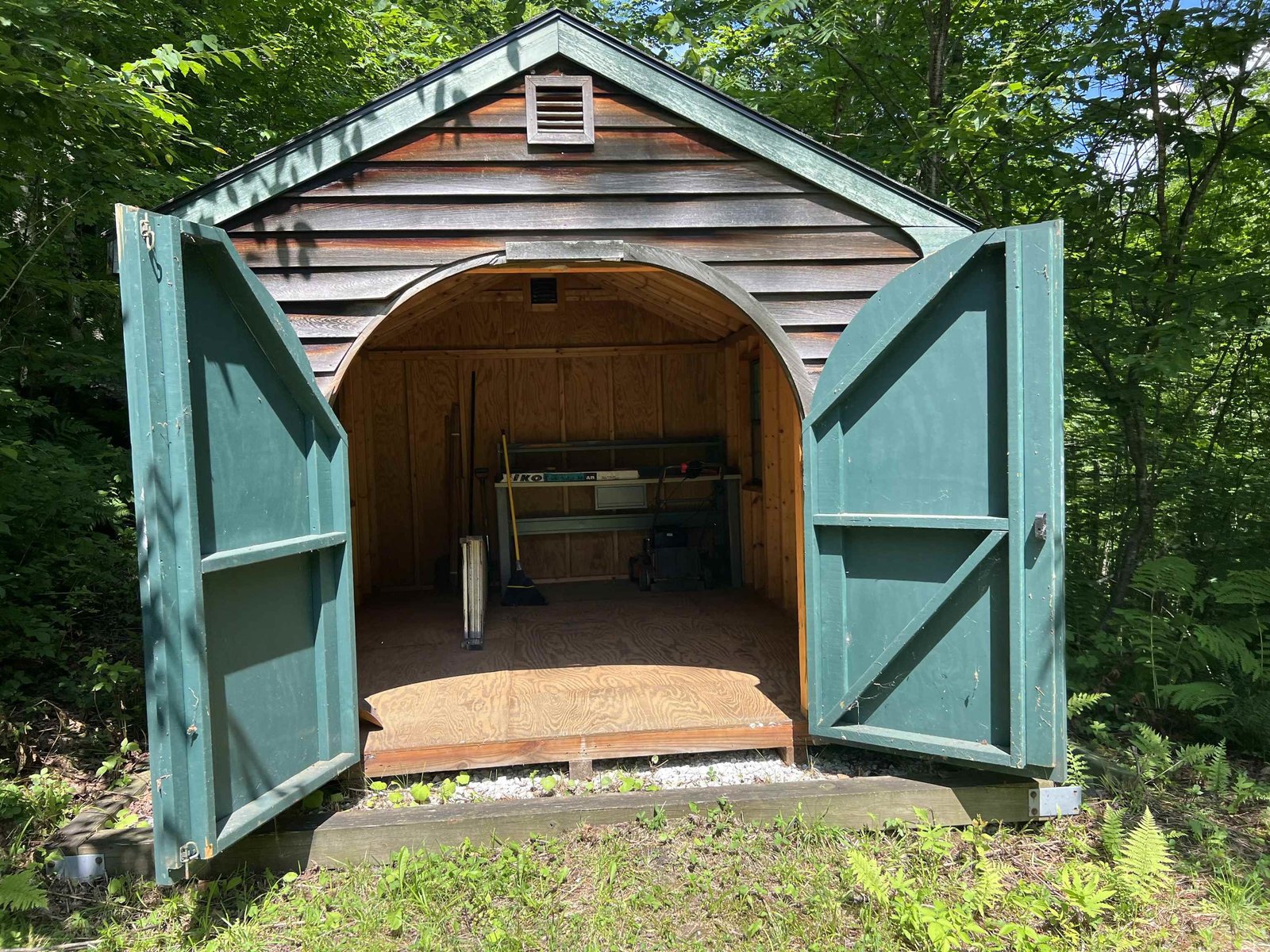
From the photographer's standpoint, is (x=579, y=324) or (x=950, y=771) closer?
(x=950, y=771)

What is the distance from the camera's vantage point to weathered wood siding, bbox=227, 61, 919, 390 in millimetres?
3486

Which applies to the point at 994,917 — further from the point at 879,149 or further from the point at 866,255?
the point at 879,149

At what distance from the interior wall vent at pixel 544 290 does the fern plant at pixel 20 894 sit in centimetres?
569

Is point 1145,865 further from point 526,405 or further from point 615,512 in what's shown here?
point 526,405

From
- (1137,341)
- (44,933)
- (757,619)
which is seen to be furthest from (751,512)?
(44,933)

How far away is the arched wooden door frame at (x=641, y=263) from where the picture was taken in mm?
3602

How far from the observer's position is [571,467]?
7.90 metres

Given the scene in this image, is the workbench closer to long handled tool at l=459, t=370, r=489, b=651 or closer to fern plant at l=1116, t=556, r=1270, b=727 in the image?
long handled tool at l=459, t=370, r=489, b=651

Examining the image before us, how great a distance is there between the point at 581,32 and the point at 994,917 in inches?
157

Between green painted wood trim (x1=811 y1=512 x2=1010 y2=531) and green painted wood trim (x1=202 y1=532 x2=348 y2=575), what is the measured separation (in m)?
2.07

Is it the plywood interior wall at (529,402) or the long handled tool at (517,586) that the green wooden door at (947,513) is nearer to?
the long handled tool at (517,586)

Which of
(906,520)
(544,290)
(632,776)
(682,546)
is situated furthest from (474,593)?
(544,290)

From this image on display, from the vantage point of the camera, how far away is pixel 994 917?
9.42 ft

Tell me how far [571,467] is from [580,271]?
4202mm
